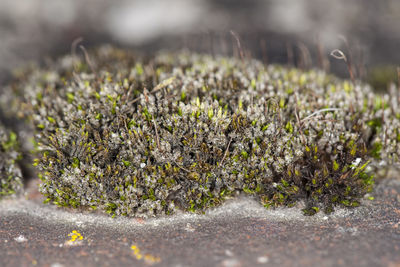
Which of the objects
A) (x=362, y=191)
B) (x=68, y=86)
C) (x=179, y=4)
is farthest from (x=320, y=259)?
(x=179, y=4)

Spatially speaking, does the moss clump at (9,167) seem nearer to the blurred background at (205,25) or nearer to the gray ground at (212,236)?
the gray ground at (212,236)

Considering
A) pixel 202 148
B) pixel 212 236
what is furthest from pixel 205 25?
pixel 212 236

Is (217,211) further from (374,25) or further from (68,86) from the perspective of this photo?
(374,25)

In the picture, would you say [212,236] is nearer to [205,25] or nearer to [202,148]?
[202,148]

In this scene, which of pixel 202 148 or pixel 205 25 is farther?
A: pixel 205 25

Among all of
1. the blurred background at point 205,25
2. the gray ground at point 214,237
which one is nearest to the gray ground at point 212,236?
the gray ground at point 214,237

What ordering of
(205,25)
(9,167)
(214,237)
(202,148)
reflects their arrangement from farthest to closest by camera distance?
(205,25) → (9,167) → (202,148) → (214,237)

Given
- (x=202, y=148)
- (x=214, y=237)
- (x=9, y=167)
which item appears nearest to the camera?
(x=214, y=237)
